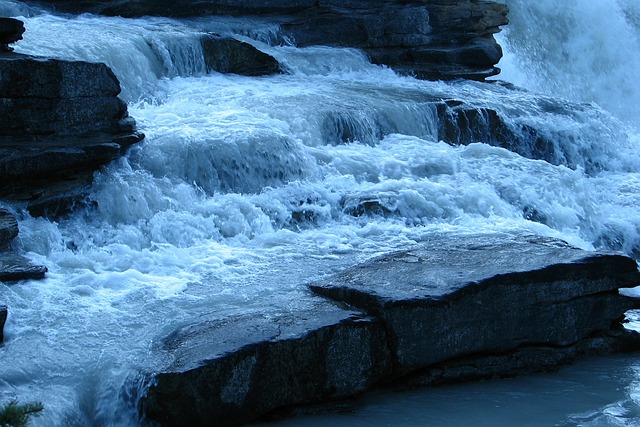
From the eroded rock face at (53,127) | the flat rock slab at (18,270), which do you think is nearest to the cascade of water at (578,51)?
the eroded rock face at (53,127)

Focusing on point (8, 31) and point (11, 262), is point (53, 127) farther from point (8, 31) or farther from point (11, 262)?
point (11, 262)

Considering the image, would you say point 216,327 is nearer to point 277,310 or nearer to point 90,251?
point 277,310

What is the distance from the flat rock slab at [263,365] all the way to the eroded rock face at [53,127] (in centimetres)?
259

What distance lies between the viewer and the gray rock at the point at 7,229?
6.86m

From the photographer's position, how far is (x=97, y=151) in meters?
7.93

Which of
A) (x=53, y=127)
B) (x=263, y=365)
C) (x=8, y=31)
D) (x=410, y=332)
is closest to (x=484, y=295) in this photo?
(x=410, y=332)

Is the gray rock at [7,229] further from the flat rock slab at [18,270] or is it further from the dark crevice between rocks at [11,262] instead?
the flat rock slab at [18,270]

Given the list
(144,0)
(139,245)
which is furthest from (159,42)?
(139,245)

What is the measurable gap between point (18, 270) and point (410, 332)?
2577mm

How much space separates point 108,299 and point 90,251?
3.59ft

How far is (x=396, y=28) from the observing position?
555 inches

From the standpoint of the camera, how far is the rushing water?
18.5 feet

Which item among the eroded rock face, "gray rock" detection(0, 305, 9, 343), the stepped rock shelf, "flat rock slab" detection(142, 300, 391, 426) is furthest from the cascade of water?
"gray rock" detection(0, 305, 9, 343)

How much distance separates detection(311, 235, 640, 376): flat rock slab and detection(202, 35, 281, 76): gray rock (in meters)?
5.71
